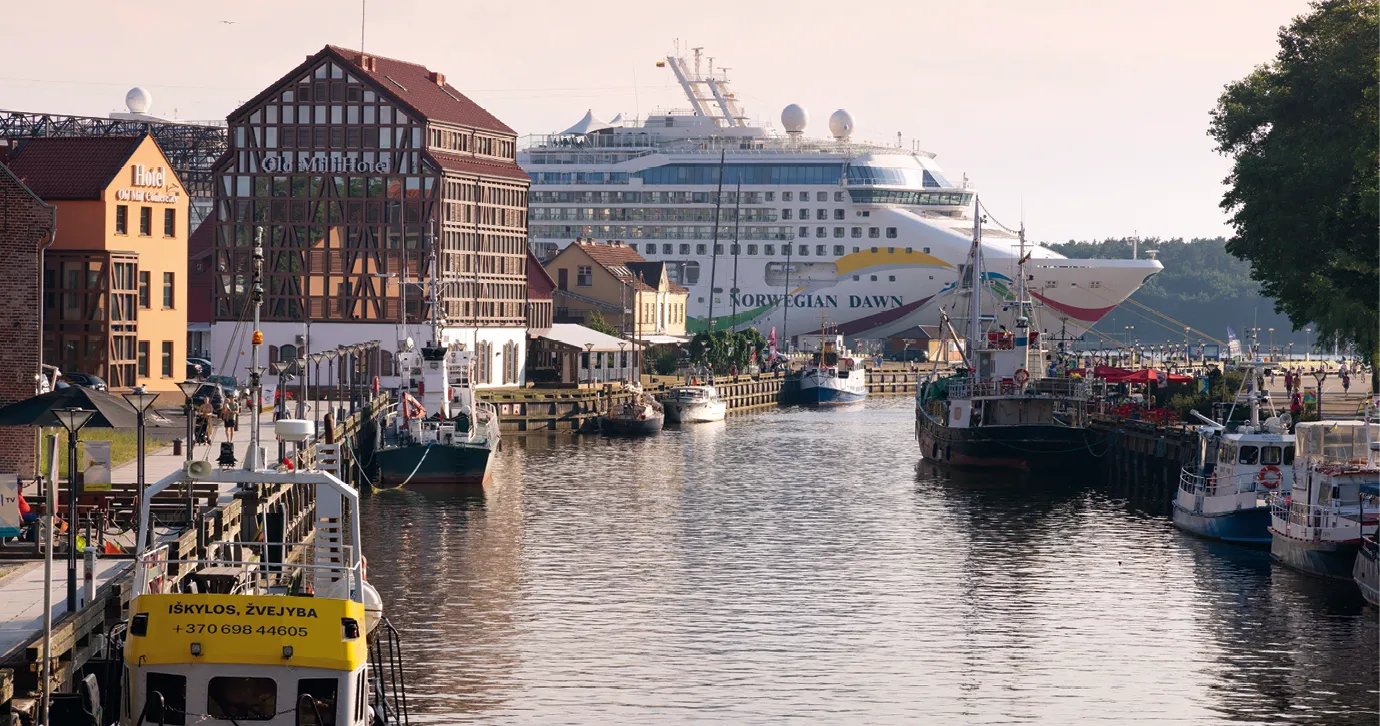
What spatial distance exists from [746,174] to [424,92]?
199ft

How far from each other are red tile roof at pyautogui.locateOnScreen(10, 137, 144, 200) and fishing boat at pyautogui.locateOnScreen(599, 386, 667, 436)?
31.4 metres

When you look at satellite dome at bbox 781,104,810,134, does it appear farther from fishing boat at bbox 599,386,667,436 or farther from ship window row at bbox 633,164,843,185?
fishing boat at bbox 599,386,667,436

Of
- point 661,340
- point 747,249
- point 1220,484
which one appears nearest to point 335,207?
point 661,340

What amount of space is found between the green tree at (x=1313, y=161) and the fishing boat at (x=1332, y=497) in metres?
17.4

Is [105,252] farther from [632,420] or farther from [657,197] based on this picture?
[657,197]

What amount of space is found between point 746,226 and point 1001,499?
9657 cm

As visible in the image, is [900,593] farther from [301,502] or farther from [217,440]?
[217,440]

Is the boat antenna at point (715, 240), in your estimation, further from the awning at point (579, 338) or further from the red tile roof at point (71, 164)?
the red tile roof at point (71, 164)

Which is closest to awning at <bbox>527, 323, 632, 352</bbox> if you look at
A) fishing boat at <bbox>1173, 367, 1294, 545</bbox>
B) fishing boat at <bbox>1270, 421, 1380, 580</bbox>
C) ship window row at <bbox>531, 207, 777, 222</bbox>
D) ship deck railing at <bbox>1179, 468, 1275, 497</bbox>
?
ship window row at <bbox>531, 207, 777, 222</bbox>

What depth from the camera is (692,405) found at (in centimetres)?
10288

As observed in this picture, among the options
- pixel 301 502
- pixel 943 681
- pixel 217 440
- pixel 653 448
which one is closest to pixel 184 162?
pixel 653 448

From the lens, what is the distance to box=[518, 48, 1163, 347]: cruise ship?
154 metres

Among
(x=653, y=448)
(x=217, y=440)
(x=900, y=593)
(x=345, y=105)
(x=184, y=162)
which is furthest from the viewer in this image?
(x=184, y=162)

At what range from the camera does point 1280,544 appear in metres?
45.3
